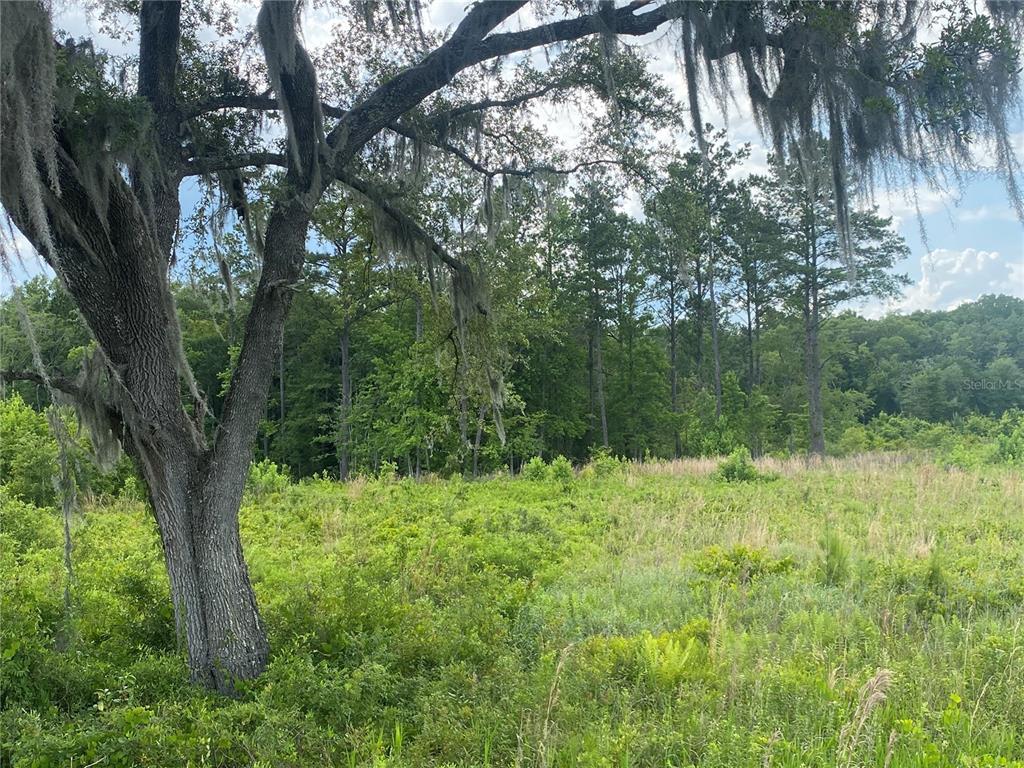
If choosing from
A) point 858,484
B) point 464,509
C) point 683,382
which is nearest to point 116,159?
point 464,509

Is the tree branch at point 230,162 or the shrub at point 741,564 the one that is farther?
the shrub at point 741,564

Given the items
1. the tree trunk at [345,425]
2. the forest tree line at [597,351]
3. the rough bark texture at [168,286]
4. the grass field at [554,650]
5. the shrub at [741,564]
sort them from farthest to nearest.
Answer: the tree trunk at [345,425] < the forest tree line at [597,351] < the shrub at [741,564] < the rough bark texture at [168,286] < the grass field at [554,650]

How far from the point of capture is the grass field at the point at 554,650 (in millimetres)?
2939

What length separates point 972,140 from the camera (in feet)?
12.2

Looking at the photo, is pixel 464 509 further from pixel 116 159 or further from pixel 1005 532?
pixel 116 159

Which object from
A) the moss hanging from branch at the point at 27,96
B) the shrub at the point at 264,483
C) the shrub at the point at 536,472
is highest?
the moss hanging from branch at the point at 27,96

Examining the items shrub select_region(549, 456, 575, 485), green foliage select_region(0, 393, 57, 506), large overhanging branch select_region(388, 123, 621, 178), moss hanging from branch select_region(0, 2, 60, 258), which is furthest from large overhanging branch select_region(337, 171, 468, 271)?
shrub select_region(549, 456, 575, 485)

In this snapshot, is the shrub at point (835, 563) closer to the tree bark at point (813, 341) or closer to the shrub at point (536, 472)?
the shrub at point (536, 472)

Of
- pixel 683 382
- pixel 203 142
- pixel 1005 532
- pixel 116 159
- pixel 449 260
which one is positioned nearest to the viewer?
pixel 116 159

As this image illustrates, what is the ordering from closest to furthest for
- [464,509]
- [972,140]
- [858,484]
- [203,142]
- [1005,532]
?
[972,140] → [203,142] → [1005,532] → [464,509] → [858,484]

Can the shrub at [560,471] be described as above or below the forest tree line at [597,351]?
below

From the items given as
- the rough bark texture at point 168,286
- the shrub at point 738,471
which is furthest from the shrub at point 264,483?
the shrub at point 738,471

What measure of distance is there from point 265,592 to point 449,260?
3160mm

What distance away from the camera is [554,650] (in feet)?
13.1
